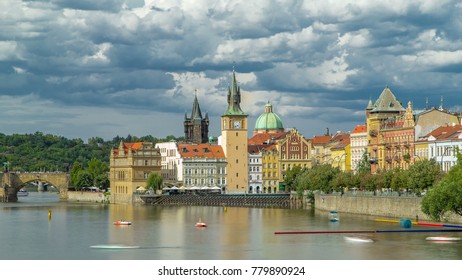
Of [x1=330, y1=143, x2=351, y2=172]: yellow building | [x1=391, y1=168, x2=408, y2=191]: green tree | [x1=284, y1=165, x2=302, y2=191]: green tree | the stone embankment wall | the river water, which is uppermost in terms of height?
[x1=330, y1=143, x2=351, y2=172]: yellow building

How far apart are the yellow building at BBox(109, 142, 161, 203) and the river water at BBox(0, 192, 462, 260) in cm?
5904

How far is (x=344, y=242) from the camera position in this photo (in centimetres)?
8919

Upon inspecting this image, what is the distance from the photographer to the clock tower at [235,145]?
197 m

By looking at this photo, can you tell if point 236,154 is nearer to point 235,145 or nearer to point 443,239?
point 235,145

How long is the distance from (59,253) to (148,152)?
11028cm

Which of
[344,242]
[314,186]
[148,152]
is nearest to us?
[344,242]

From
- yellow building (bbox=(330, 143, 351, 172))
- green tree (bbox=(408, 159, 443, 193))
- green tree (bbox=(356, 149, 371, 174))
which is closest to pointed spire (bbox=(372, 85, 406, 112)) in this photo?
green tree (bbox=(356, 149, 371, 174))

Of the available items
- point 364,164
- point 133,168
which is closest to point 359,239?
point 364,164

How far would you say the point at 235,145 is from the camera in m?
199

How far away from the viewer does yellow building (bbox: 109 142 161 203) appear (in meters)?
190

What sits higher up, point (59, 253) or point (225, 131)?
point (225, 131)

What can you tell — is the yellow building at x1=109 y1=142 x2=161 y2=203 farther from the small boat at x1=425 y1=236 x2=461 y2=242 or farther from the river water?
the small boat at x1=425 y1=236 x2=461 y2=242
